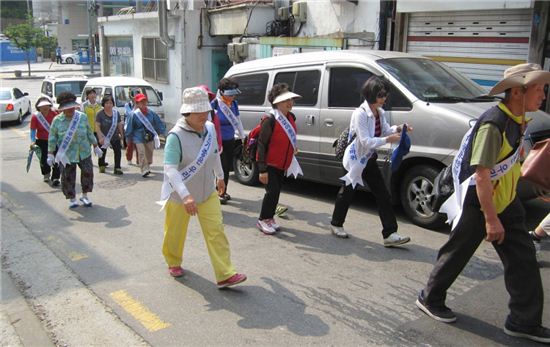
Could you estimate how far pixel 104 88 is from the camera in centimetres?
1334

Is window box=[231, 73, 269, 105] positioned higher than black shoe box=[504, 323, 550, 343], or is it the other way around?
window box=[231, 73, 269, 105]

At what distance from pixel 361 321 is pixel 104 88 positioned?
444 inches

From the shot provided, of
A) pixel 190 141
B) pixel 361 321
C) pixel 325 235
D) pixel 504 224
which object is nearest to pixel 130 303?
pixel 190 141

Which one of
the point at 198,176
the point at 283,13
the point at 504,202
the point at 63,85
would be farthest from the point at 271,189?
the point at 63,85

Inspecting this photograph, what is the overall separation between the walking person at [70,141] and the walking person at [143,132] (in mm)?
2114

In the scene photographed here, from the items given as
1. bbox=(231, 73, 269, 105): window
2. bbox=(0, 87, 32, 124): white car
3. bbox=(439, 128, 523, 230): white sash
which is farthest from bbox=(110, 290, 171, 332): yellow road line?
bbox=(0, 87, 32, 124): white car

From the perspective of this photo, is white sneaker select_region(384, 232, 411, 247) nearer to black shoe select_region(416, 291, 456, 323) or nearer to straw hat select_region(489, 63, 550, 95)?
black shoe select_region(416, 291, 456, 323)

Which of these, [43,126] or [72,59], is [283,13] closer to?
[43,126]

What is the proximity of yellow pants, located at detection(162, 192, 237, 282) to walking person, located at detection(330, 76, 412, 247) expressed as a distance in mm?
1609

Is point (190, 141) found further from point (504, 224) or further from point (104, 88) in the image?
point (104, 88)

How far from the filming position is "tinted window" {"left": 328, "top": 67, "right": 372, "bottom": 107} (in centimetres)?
661

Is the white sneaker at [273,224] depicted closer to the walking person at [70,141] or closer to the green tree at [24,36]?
the walking person at [70,141]

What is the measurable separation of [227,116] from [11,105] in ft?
43.2

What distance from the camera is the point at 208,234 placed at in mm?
4332
